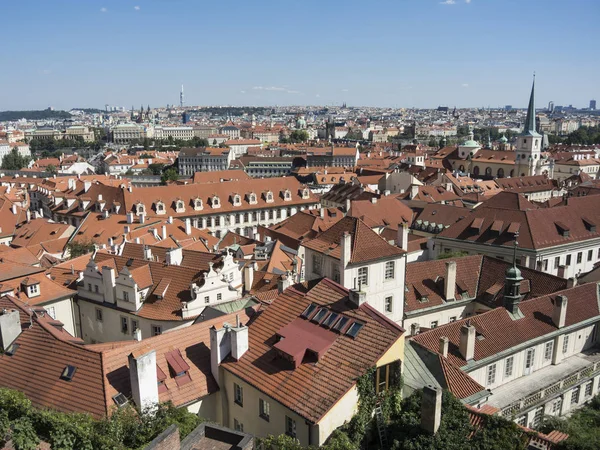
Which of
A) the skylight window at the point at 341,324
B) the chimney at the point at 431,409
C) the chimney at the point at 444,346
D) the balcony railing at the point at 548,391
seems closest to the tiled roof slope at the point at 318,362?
the skylight window at the point at 341,324

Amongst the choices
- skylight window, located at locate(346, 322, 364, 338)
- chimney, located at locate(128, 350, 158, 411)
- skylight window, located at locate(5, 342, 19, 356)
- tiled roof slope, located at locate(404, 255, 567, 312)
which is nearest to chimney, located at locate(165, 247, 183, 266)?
skylight window, located at locate(5, 342, 19, 356)

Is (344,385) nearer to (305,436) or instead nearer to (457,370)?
(305,436)

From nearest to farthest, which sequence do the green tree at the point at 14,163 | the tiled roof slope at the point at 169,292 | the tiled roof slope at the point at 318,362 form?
the tiled roof slope at the point at 318,362 < the tiled roof slope at the point at 169,292 < the green tree at the point at 14,163

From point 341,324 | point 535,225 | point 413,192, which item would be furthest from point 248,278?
point 413,192

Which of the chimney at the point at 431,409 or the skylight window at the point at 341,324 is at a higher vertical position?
the skylight window at the point at 341,324

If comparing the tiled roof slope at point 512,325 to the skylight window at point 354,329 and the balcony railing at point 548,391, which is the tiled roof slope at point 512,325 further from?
the skylight window at point 354,329

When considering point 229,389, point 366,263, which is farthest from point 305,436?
point 366,263
